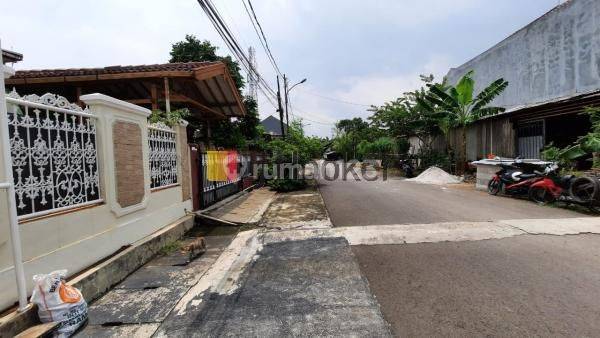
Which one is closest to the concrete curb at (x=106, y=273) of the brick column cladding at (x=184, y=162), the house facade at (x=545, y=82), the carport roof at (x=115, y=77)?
the brick column cladding at (x=184, y=162)

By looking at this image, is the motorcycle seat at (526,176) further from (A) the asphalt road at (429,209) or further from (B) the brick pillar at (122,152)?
(B) the brick pillar at (122,152)

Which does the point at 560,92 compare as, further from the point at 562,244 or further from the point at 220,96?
the point at 220,96

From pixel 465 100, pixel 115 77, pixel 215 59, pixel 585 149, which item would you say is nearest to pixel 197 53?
pixel 215 59

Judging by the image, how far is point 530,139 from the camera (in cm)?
1335

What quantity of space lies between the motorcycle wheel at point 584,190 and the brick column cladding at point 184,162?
886 centimetres

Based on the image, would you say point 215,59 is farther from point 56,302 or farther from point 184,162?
point 56,302

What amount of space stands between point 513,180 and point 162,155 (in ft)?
31.4

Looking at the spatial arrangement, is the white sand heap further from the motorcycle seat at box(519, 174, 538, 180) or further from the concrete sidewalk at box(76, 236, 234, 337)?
the concrete sidewalk at box(76, 236, 234, 337)

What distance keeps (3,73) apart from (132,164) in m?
2.22

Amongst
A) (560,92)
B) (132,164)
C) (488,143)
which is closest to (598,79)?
(560,92)

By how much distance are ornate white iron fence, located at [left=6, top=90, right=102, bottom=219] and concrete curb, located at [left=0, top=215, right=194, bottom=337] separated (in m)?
0.78

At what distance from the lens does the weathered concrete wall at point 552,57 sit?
12.5 metres

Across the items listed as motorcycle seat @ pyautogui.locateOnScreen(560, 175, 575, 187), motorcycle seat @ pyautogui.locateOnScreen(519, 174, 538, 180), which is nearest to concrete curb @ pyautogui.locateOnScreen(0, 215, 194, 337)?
motorcycle seat @ pyautogui.locateOnScreen(560, 175, 575, 187)

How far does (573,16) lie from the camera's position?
13.2 meters
